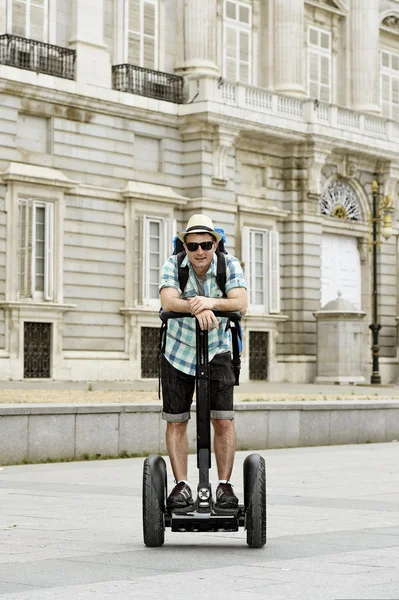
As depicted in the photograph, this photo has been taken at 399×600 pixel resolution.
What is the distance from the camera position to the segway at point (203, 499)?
799cm

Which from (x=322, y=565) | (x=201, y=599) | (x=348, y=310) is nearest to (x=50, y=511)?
(x=322, y=565)

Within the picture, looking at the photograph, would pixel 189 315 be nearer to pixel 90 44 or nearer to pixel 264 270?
pixel 90 44

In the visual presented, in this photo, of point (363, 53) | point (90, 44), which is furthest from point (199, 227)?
point (363, 53)

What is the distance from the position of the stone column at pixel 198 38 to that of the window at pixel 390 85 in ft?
32.6

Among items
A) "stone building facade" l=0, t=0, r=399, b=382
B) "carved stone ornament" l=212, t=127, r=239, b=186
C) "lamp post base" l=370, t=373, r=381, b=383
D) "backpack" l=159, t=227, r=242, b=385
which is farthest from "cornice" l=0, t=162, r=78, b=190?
"backpack" l=159, t=227, r=242, b=385

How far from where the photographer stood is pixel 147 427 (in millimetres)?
16219

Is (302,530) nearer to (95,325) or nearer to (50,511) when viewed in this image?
(50,511)

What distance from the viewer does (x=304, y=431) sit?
1858 cm

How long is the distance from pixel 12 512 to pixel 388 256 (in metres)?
34.9

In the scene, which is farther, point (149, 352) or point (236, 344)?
point (149, 352)

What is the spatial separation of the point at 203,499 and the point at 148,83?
93.7 ft

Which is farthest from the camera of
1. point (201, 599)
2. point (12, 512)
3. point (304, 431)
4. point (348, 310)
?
point (348, 310)

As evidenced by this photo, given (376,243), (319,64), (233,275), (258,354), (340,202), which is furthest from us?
(319,64)

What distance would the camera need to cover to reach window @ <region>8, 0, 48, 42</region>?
32688 mm
